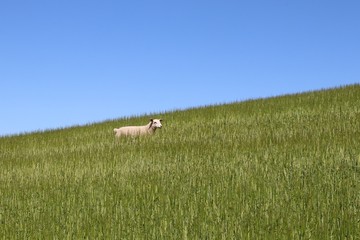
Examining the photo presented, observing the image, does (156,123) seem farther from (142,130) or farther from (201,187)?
(201,187)

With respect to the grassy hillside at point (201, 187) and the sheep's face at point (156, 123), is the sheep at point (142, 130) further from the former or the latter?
the grassy hillside at point (201, 187)

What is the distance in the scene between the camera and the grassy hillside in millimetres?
5438

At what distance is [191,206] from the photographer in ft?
20.0

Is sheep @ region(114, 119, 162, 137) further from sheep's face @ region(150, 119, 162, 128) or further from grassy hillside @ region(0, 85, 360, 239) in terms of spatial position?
grassy hillside @ region(0, 85, 360, 239)

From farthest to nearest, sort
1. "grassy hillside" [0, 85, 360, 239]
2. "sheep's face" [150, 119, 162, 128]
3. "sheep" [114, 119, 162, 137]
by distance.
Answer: "sheep" [114, 119, 162, 137], "sheep's face" [150, 119, 162, 128], "grassy hillside" [0, 85, 360, 239]

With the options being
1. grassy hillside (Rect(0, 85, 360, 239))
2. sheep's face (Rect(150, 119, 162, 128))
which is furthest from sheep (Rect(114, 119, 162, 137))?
grassy hillside (Rect(0, 85, 360, 239))

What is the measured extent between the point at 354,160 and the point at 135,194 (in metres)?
3.69

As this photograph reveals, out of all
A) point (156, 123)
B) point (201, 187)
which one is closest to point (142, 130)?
point (156, 123)

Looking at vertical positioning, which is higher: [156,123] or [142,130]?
[156,123]

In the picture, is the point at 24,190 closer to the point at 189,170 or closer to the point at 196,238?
the point at 189,170

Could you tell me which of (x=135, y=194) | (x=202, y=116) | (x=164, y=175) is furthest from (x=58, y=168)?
(x=202, y=116)

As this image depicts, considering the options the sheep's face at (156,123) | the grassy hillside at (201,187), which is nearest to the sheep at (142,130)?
the sheep's face at (156,123)

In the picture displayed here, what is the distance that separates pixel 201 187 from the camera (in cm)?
755

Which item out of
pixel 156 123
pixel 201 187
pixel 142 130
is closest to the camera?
pixel 201 187
